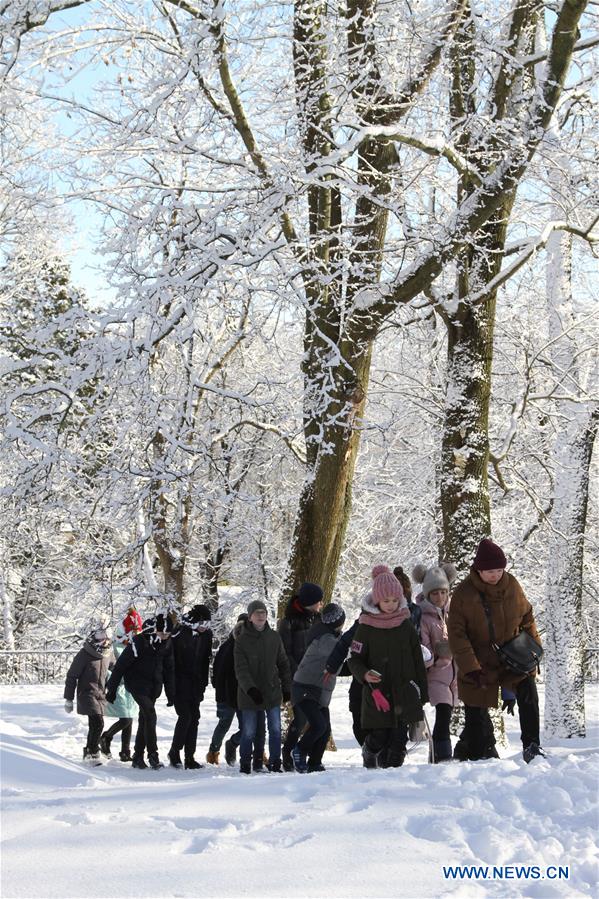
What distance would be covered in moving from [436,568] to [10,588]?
24.7 m

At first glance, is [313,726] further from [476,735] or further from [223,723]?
[223,723]

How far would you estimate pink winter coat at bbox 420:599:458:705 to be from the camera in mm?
7844

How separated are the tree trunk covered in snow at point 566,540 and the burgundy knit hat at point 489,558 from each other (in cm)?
799

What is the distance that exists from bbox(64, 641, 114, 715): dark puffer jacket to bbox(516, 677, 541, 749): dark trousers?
5475 millimetres

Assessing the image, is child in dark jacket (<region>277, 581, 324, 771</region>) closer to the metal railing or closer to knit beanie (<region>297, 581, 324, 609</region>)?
knit beanie (<region>297, 581, 324, 609</region>)

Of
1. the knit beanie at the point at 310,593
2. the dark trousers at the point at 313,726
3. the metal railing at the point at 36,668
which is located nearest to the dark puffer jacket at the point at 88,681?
the knit beanie at the point at 310,593

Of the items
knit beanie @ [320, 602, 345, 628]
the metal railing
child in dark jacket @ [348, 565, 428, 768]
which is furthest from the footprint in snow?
the metal railing

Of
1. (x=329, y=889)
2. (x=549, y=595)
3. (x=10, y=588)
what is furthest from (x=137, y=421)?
(x=10, y=588)

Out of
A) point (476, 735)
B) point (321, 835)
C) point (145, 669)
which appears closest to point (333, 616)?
point (476, 735)

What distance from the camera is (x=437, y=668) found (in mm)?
7887

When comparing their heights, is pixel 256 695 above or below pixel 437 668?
below

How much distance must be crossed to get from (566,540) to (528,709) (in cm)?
830

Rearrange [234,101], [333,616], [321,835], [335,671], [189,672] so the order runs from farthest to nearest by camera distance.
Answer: [189,672] < [234,101] < [333,616] < [335,671] < [321,835]

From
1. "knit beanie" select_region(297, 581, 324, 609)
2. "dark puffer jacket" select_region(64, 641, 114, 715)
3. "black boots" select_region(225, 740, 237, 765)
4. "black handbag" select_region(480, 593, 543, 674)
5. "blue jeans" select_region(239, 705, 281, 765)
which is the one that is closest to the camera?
"black handbag" select_region(480, 593, 543, 674)
